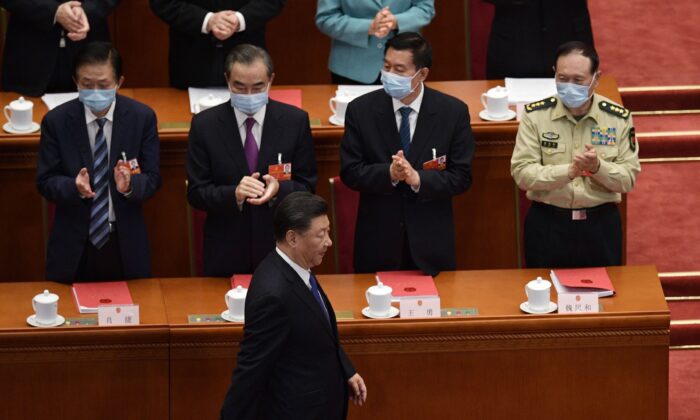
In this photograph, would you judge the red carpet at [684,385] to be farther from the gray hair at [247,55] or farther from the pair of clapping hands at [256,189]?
the gray hair at [247,55]

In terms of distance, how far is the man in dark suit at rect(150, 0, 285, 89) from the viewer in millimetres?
5656

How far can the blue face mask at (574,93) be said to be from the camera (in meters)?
4.98

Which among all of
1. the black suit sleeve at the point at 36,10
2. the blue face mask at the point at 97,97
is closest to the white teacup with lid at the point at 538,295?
the blue face mask at the point at 97,97

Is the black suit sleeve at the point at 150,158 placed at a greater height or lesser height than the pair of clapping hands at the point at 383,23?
lesser

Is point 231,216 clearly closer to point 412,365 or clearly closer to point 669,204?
point 412,365

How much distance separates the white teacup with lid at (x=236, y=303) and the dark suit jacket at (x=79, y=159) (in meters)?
0.47

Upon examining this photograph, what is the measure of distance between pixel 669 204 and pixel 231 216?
1.84 m

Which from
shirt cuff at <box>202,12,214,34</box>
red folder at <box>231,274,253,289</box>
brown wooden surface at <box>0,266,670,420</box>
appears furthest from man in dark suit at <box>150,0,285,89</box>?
brown wooden surface at <box>0,266,670,420</box>

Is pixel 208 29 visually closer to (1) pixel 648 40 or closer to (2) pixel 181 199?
(2) pixel 181 199

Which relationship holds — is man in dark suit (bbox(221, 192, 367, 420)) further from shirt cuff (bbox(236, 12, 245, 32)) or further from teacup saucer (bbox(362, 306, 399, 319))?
shirt cuff (bbox(236, 12, 245, 32))

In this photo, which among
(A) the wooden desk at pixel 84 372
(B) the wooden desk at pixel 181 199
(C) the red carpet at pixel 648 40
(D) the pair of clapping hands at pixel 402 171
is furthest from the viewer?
(C) the red carpet at pixel 648 40

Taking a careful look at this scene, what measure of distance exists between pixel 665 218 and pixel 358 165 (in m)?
1.50

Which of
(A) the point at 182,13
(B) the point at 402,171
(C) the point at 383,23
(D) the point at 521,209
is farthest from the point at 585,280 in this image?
(A) the point at 182,13

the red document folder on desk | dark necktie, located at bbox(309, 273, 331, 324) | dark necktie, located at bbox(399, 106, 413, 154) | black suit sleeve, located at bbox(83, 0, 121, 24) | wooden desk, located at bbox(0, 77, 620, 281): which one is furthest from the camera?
black suit sleeve, located at bbox(83, 0, 121, 24)
